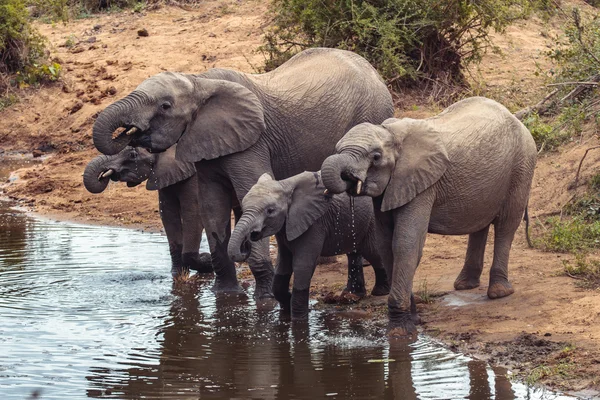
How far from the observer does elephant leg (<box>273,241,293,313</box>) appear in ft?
27.8

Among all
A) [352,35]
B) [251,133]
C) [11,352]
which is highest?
[352,35]

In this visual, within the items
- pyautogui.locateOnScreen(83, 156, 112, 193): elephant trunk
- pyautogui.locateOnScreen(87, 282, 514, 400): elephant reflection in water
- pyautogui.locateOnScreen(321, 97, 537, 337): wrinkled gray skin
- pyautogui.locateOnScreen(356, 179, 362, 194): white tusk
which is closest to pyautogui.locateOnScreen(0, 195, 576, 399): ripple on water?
pyautogui.locateOnScreen(87, 282, 514, 400): elephant reflection in water

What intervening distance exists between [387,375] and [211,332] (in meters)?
1.72

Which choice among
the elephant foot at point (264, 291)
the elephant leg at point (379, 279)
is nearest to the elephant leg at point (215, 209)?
the elephant foot at point (264, 291)

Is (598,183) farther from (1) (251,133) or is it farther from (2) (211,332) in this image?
(2) (211,332)

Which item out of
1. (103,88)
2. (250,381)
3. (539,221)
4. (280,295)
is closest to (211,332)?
(280,295)

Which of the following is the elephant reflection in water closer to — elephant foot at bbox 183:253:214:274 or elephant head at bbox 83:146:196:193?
elephant foot at bbox 183:253:214:274

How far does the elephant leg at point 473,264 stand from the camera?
8820 millimetres

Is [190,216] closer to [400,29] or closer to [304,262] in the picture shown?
[304,262]

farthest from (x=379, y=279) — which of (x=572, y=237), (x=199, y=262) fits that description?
(x=199, y=262)

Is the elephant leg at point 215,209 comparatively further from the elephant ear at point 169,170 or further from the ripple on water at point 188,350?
the elephant ear at point 169,170

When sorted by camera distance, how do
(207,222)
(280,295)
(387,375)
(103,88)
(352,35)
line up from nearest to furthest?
1. (387,375)
2. (280,295)
3. (207,222)
4. (352,35)
5. (103,88)

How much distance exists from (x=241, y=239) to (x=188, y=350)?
0.91 m

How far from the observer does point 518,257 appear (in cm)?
962
